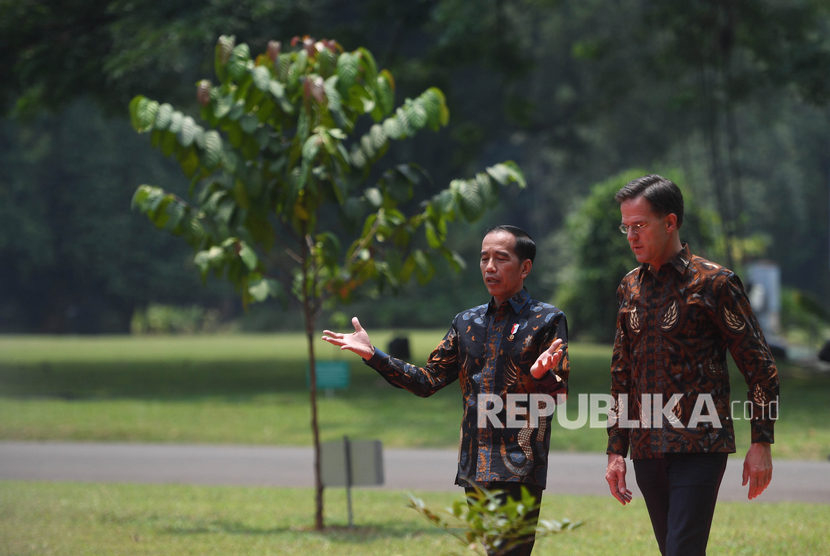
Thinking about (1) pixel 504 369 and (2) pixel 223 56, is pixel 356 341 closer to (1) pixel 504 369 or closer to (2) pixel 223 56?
(1) pixel 504 369

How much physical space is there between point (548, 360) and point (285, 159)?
514 centimetres

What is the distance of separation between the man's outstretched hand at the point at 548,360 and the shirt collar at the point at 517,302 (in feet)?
0.87

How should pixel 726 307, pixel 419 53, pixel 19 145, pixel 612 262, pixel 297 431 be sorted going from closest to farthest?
pixel 726 307 → pixel 297 431 → pixel 612 262 → pixel 419 53 → pixel 19 145

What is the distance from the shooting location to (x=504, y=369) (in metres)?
4.51

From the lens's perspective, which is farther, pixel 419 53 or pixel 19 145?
pixel 19 145

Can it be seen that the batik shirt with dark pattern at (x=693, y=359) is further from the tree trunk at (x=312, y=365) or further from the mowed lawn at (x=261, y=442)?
the tree trunk at (x=312, y=365)

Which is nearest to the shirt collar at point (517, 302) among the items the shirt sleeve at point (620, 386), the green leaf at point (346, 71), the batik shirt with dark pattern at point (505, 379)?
the batik shirt with dark pattern at point (505, 379)

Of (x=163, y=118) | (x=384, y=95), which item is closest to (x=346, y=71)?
(x=384, y=95)

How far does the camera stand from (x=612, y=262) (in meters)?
32.9

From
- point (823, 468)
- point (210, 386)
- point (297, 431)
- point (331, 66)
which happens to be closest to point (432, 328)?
point (210, 386)

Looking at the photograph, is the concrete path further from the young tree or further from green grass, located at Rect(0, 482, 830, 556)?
the young tree

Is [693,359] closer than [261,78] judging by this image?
Yes

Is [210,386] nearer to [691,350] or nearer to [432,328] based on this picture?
[691,350]

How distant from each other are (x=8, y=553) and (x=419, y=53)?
116 feet
